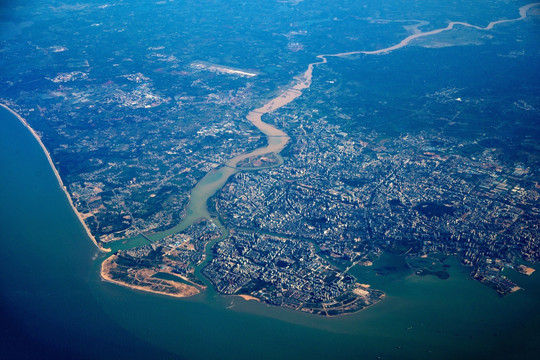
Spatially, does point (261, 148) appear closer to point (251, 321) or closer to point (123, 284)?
point (123, 284)

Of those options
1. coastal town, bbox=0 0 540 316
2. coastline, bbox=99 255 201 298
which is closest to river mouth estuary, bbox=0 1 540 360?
coastline, bbox=99 255 201 298

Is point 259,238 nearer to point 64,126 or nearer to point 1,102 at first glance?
point 64,126

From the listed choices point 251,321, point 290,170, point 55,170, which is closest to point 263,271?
point 251,321

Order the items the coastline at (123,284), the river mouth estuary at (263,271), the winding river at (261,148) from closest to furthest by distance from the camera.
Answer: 1. the river mouth estuary at (263,271)
2. the coastline at (123,284)
3. the winding river at (261,148)

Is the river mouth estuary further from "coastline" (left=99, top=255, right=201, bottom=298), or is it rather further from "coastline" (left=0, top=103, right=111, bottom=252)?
"coastline" (left=0, top=103, right=111, bottom=252)

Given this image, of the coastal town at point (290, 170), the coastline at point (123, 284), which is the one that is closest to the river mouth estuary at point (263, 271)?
the coastline at point (123, 284)

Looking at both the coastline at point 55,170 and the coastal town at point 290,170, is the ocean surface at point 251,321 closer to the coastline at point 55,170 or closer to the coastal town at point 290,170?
the coastal town at point 290,170

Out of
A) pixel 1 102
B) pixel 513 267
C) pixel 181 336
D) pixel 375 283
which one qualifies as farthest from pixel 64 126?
pixel 513 267

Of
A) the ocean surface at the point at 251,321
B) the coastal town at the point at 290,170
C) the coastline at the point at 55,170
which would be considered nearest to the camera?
the ocean surface at the point at 251,321

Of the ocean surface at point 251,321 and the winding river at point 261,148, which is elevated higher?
the winding river at point 261,148
